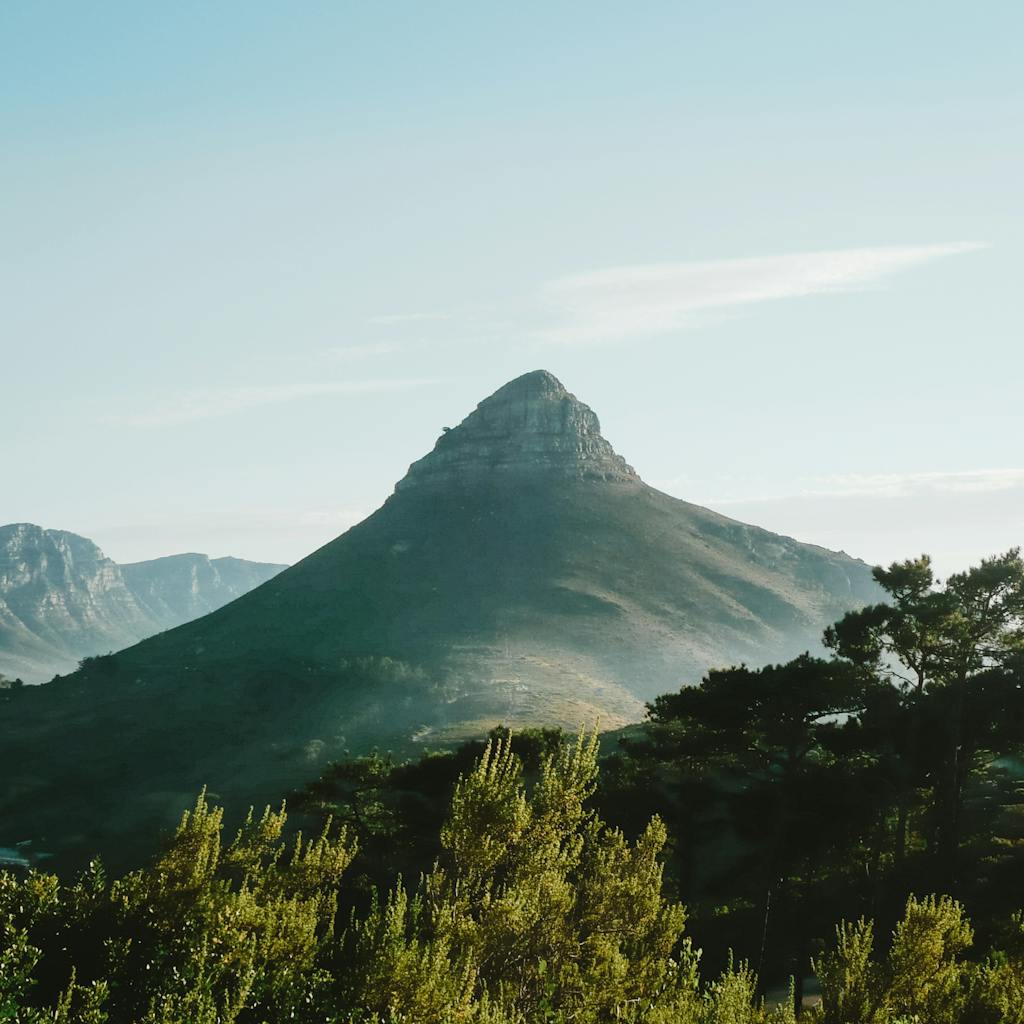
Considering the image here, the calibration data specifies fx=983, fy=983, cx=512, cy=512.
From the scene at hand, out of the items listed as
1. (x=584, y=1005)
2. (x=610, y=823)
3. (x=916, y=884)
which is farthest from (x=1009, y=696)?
(x=584, y=1005)

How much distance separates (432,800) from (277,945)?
35822 millimetres

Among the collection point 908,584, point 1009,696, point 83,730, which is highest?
point 908,584

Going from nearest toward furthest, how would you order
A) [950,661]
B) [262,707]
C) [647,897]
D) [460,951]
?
[460,951] → [647,897] → [950,661] → [262,707]

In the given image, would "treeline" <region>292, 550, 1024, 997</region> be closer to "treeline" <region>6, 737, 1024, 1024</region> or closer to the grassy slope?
"treeline" <region>6, 737, 1024, 1024</region>

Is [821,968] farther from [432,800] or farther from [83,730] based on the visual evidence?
[83,730]

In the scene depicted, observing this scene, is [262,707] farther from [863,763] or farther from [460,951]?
[460,951]

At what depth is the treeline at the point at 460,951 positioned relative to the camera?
17.9m

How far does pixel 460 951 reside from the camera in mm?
19078

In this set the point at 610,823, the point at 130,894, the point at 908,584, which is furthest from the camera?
the point at 610,823

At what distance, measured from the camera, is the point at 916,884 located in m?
41.3

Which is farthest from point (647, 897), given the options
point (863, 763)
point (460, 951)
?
point (863, 763)

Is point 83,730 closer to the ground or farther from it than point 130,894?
closer to the ground

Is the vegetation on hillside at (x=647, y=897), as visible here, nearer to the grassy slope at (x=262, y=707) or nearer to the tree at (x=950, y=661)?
the tree at (x=950, y=661)

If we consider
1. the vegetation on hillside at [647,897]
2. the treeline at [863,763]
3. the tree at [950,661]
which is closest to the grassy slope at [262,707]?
the treeline at [863,763]
